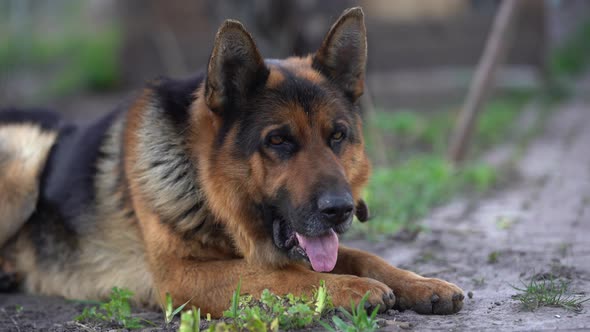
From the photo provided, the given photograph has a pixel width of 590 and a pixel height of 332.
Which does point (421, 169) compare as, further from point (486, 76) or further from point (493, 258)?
point (493, 258)

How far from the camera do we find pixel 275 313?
3234 millimetres

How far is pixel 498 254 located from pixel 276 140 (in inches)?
81.8

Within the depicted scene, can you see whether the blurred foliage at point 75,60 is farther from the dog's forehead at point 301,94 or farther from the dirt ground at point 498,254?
the dog's forehead at point 301,94

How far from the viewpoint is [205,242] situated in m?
3.99

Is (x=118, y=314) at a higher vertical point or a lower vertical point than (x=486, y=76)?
lower

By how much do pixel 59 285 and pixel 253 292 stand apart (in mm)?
1798

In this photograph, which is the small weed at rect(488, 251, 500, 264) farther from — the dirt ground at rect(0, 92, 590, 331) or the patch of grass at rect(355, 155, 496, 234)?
the patch of grass at rect(355, 155, 496, 234)

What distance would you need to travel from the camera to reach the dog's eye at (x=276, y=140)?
12.1 ft

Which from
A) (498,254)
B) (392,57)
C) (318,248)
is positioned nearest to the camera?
(318,248)

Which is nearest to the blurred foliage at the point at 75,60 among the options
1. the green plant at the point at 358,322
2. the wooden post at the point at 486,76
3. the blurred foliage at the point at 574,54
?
the wooden post at the point at 486,76

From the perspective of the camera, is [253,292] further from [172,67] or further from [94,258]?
[172,67]

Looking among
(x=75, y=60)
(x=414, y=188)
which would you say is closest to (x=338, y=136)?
(x=414, y=188)

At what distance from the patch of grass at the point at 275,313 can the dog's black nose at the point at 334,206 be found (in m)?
0.32

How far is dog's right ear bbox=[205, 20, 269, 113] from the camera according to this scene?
367 cm
